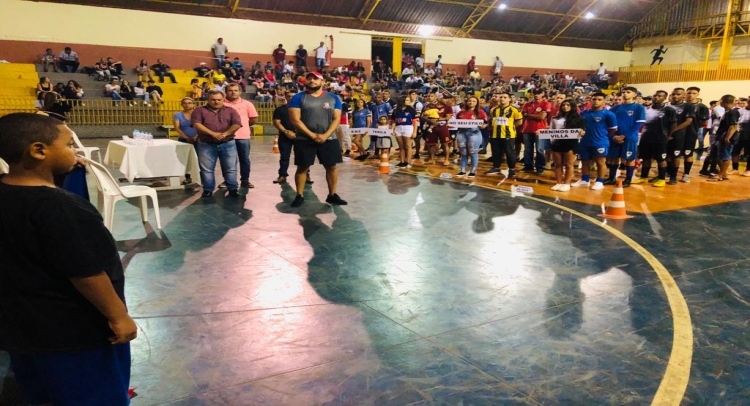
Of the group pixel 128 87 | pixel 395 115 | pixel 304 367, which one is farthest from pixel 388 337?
pixel 128 87

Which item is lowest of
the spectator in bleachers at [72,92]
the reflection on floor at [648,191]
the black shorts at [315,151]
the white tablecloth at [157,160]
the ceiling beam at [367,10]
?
the reflection on floor at [648,191]

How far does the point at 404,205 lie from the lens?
24.6ft

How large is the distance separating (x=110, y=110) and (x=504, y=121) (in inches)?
616

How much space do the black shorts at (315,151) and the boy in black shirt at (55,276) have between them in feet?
17.2

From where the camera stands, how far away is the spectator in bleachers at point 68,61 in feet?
69.3

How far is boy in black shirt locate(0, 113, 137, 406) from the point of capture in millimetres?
1686

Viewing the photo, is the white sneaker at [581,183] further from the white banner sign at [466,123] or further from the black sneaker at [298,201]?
the black sneaker at [298,201]

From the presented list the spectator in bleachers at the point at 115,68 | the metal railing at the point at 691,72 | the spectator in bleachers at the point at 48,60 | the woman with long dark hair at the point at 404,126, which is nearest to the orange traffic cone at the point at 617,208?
the woman with long dark hair at the point at 404,126

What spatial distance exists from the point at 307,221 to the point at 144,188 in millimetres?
1921

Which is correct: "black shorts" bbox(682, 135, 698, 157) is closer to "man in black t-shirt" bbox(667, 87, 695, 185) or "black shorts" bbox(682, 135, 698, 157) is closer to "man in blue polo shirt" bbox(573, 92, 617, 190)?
"man in black t-shirt" bbox(667, 87, 695, 185)

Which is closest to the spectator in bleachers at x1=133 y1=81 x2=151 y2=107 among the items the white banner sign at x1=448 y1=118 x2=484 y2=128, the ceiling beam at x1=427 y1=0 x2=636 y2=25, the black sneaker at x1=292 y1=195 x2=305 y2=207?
the white banner sign at x1=448 y1=118 x2=484 y2=128

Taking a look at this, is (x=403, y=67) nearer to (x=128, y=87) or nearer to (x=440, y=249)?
(x=128, y=87)

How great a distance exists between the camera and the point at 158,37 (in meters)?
24.2

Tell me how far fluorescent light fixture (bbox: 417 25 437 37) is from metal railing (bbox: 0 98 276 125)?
1561 centimetres
